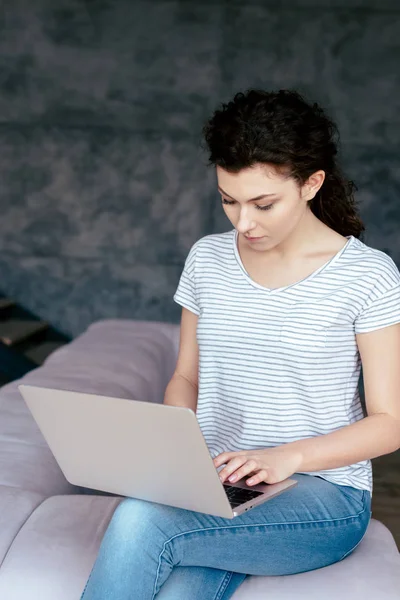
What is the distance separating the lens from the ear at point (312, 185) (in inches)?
65.1

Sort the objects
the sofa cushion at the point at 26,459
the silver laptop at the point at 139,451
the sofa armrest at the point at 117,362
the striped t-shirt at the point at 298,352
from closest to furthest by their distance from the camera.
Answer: the silver laptop at the point at 139,451, the striped t-shirt at the point at 298,352, the sofa cushion at the point at 26,459, the sofa armrest at the point at 117,362

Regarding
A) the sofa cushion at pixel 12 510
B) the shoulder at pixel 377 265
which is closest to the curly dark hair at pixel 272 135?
the shoulder at pixel 377 265

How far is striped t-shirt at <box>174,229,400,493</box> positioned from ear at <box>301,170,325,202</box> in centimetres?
13

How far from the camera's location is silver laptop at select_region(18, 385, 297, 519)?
1247mm

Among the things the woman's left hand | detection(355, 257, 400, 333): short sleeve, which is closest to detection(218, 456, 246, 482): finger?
the woman's left hand

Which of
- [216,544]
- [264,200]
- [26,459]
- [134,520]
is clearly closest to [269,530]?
[216,544]

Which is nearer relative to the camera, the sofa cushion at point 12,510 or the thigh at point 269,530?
the thigh at point 269,530

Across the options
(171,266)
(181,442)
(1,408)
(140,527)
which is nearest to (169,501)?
(140,527)

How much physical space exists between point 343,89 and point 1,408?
314 cm

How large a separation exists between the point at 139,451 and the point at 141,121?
405 cm

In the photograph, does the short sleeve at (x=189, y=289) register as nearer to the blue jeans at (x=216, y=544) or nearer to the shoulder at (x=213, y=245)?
the shoulder at (x=213, y=245)

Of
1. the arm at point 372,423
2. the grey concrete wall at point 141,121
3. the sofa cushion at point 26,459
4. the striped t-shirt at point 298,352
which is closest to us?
the arm at point 372,423

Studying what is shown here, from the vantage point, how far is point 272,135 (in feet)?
5.17

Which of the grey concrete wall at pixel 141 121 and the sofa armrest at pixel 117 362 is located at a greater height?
the grey concrete wall at pixel 141 121
